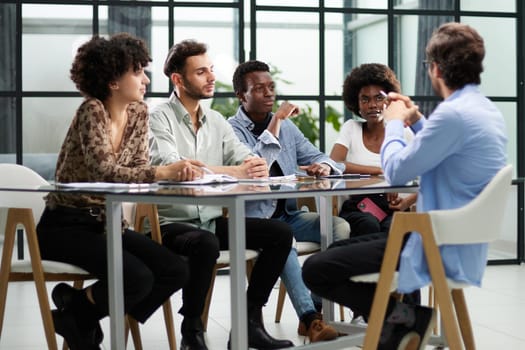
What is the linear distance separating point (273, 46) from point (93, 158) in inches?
117

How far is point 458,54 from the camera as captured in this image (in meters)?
2.72

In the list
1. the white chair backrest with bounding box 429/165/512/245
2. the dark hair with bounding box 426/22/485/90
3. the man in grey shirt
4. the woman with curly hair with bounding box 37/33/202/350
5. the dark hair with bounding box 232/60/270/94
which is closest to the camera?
the white chair backrest with bounding box 429/165/512/245

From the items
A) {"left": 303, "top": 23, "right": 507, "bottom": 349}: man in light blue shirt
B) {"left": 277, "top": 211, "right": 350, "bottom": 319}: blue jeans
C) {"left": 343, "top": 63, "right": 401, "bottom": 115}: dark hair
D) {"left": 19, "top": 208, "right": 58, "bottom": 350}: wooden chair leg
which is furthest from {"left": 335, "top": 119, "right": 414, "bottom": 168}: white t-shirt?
{"left": 19, "top": 208, "right": 58, "bottom": 350}: wooden chair leg

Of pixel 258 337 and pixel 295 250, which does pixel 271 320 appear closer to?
pixel 295 250

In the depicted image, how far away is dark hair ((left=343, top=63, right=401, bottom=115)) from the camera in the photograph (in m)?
4.30

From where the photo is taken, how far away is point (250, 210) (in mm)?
3926

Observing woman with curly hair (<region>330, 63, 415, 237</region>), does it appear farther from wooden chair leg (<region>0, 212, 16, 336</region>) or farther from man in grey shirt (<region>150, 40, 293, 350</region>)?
wooden chair leg (<region>0, 212, 16, 336</region>)

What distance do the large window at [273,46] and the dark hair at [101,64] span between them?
2.34 meters

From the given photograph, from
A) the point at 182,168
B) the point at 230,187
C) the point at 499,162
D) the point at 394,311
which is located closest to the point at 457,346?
the point at 394,311

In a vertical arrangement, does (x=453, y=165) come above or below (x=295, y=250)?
above

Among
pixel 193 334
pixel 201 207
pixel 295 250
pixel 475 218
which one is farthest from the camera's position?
pixel 295 250

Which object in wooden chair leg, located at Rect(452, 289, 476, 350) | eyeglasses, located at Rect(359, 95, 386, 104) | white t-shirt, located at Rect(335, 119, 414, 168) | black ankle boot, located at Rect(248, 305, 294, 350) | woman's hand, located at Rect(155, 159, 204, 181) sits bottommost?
black ankle boot, located at Rect(248, 305, 294, 350)

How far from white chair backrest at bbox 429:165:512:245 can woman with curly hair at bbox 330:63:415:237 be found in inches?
56.3

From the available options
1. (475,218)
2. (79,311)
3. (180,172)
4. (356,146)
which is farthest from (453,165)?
(356,146)
